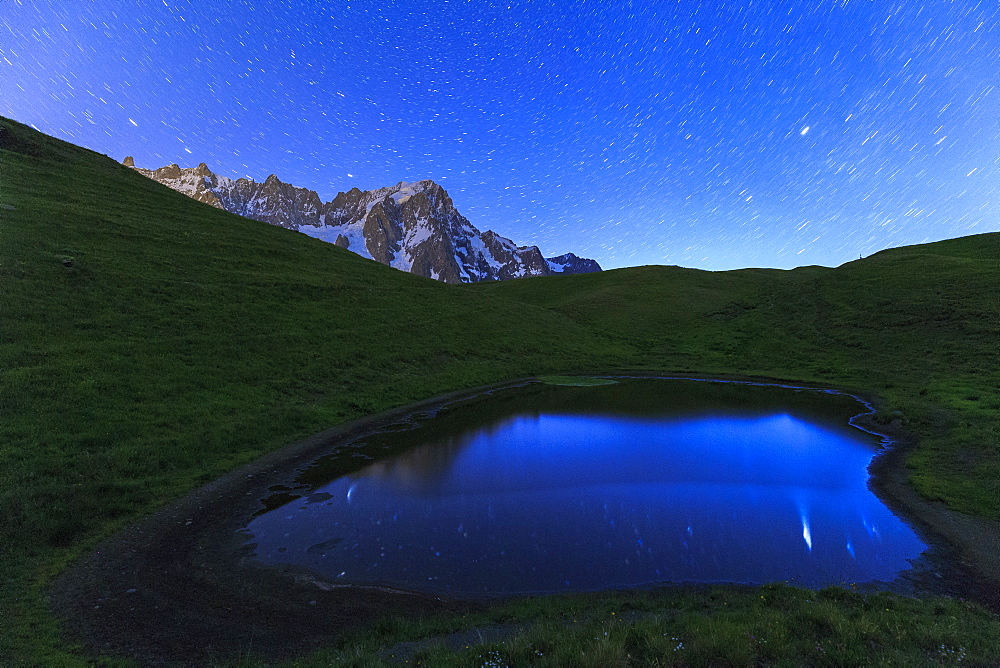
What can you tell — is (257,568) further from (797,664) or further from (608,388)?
(608,388)

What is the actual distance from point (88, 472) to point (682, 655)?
20802mm

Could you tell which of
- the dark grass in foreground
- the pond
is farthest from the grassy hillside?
the dark grass in foreground

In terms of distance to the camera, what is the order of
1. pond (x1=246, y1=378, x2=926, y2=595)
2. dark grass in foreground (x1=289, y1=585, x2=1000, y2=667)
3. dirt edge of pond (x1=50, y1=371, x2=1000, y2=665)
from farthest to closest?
pond (x1=246, y1=378, x2=926, y2=595), dirt edge of pond (x1=50, y1=371, x2=1000, y2=665), dark grass in foreground (x1=289, y1=585, x2=1000, y2=667)

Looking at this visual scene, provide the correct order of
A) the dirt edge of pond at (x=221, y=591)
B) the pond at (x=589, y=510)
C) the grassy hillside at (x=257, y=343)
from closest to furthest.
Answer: the dirt edge of pond at (x=221, y=591) → the pond at (x=589, y=510) → the grassy hillside at (x=257, y=343)

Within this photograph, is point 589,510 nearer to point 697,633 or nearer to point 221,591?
point 697,633

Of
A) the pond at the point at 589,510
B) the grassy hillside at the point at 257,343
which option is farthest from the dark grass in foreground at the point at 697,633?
the grassy hillside at the point at 257,343

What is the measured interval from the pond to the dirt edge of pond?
0.73m

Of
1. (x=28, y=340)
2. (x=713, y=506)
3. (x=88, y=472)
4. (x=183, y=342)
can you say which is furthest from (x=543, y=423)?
(x=28, y=340)

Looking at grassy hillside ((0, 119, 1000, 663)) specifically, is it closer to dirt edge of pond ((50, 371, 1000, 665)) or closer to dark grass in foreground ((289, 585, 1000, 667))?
dirt edge of pond ((50, 371, 1000, 665))

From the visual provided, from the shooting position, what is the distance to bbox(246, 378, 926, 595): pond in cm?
1194

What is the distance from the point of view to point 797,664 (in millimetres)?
6715

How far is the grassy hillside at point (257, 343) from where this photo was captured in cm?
1662

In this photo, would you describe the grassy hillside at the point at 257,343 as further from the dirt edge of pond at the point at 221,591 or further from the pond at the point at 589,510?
the pond at the point at 589,510

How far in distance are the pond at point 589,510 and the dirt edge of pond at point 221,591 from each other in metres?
0.73
